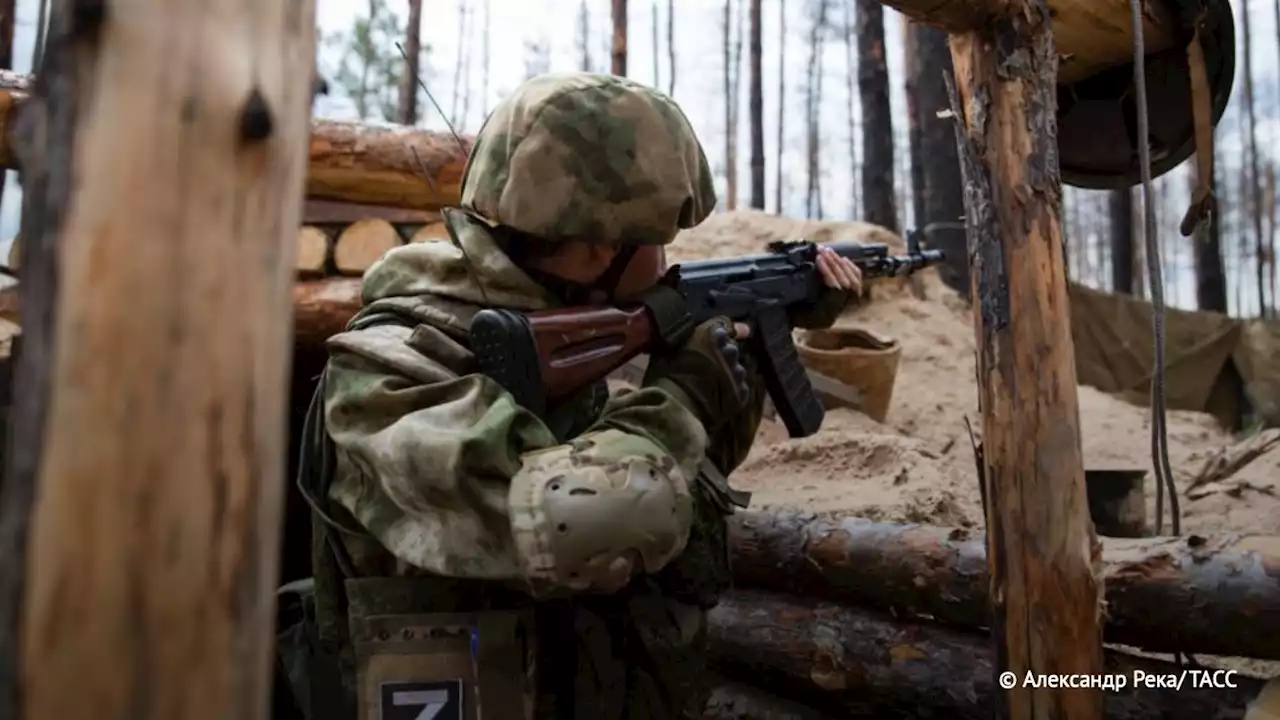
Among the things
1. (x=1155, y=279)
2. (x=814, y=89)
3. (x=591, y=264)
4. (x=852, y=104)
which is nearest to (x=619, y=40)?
(x=591, y=264)

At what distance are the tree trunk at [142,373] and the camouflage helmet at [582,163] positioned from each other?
112 cm

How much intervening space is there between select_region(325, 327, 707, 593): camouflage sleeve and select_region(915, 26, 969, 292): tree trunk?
679cm

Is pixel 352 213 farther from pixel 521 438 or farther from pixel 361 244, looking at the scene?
pixel 521 438

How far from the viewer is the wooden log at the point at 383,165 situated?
4.53 meters

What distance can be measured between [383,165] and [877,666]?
3.15 metres

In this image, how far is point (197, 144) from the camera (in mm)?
823

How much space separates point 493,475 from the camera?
162 cm

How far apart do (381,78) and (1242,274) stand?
2179 cm

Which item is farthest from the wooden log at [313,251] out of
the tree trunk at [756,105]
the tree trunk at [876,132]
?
the tree trunk at [756,105]

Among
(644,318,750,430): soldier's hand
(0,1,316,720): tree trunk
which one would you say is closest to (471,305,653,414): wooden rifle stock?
(644,318,750,430): soldier's hand

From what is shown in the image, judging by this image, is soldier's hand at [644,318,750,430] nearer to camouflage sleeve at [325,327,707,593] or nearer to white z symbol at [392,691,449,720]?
camouflage sleeve at [325,327,707,593]

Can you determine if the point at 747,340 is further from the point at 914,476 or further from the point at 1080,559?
the point at 914,476

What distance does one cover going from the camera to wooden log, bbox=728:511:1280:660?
228 centimetres

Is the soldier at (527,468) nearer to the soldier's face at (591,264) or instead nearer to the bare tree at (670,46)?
the soldier's face at (591,264)
